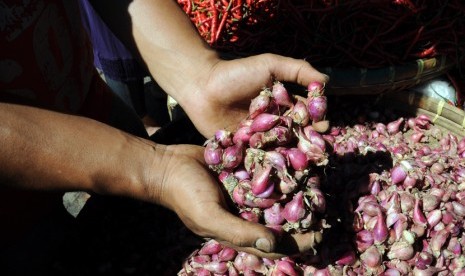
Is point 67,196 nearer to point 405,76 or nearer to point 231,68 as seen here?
point 231,68

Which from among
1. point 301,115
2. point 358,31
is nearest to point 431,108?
point 358,31

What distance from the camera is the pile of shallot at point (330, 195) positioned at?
1.17m

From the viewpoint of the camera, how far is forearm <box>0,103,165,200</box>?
105 cm

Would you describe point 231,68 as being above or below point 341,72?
above

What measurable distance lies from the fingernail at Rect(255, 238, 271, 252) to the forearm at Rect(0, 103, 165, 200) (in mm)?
328

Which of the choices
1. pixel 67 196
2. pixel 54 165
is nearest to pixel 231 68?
pixel 54 165

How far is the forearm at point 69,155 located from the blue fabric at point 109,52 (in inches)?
46.7

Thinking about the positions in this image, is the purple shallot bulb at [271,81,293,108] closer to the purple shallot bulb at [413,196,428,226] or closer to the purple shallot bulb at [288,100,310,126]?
the purple shallot bulb at [288,100,310,126]

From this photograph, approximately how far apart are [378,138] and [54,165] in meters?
1.27

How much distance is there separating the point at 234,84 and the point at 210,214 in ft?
1.53

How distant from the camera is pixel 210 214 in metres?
1.07

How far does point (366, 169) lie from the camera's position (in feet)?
5.12

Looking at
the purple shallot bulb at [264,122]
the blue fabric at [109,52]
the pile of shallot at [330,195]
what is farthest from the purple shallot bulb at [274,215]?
the blue fabric at [109,52]

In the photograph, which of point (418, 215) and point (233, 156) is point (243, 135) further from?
point (418, 215)
